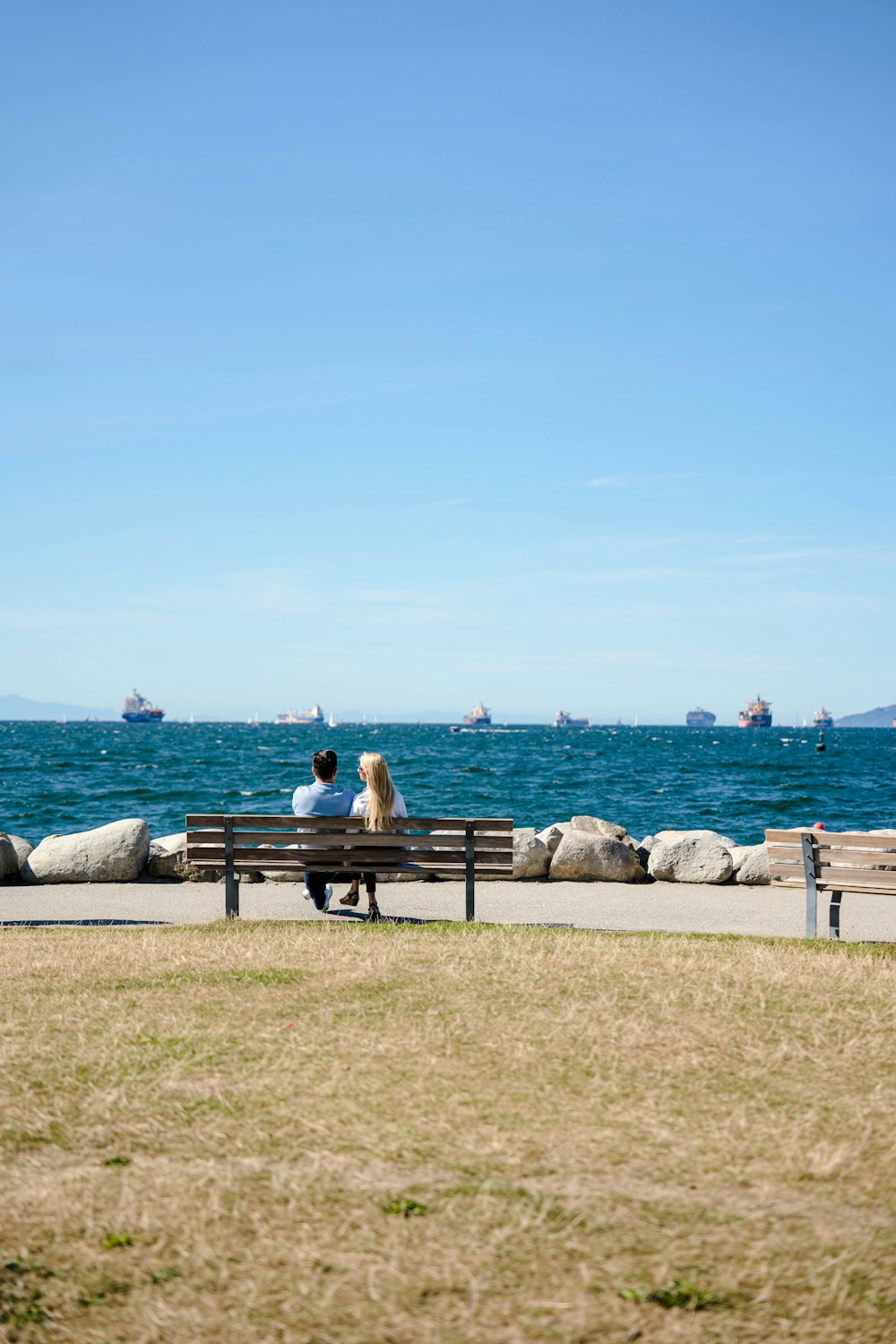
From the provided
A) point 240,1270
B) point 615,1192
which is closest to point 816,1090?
point 615,1192

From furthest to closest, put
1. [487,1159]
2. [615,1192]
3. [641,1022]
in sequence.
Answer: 1. [641,1022]
2. [487,1159]
3. [615,1192]

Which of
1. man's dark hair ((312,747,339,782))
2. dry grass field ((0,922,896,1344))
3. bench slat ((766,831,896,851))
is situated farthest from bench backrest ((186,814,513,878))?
dry grass field ((0,922,896,1344))

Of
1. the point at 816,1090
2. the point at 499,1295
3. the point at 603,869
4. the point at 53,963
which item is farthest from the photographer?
the point at 603,869

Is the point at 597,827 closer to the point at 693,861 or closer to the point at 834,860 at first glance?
the point at 693,861

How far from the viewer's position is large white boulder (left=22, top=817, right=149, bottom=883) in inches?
539

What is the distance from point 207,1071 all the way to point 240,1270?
1.92 metres

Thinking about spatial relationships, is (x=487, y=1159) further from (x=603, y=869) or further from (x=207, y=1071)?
(x=603, y=869)

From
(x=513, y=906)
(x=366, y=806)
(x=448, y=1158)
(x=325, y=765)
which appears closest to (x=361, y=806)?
(x=366, y=806)

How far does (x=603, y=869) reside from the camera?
14.2 meters

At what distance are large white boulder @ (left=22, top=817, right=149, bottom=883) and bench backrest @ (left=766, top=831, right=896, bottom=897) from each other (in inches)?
290

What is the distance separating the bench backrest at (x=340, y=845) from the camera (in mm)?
10820

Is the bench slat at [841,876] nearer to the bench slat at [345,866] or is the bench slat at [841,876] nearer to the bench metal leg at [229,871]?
the bench slat at [345,866]

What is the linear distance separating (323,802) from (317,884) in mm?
801

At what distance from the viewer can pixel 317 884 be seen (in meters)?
11.2
